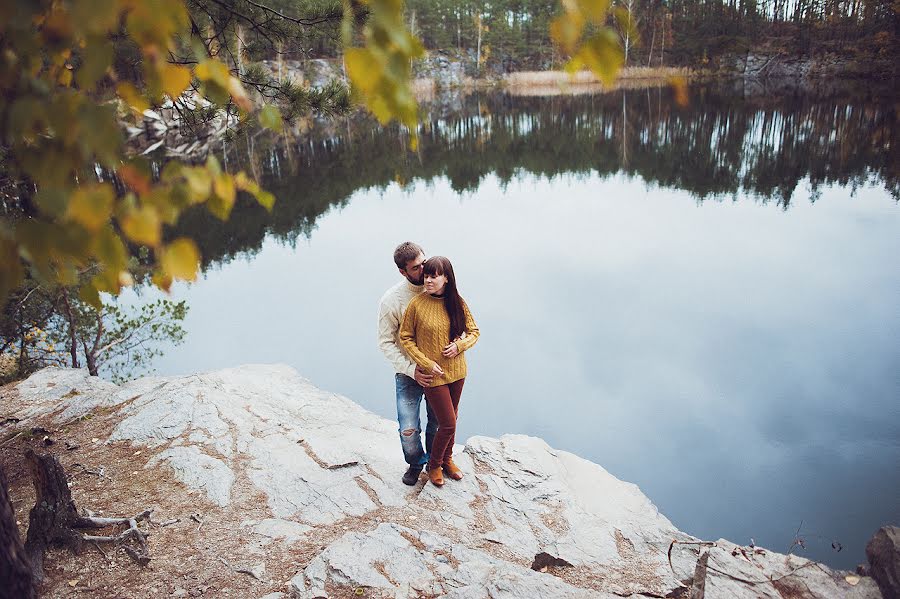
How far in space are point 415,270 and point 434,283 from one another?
221 millimetres

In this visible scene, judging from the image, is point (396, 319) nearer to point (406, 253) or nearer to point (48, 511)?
point (406, 253)

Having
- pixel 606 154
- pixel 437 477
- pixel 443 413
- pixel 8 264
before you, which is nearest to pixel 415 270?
pixel 443 413

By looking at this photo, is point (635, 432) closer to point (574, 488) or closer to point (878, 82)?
point (574, 488)

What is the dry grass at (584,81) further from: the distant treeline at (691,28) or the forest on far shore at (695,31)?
the distant treeline at (691,28)

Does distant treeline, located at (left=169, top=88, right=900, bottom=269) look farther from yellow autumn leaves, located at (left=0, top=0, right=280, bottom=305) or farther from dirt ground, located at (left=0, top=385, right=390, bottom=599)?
yellow autumn leaves, located at (left=0, top=0, right=280, bottom=305)

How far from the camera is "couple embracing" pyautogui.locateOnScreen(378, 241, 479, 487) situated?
393 centimetres

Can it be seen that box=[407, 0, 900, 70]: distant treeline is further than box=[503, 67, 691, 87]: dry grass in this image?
No

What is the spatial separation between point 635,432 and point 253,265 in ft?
33.1

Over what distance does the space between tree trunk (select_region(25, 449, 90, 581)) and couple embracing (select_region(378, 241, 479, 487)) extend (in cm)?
212

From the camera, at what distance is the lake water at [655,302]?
637 centimetres

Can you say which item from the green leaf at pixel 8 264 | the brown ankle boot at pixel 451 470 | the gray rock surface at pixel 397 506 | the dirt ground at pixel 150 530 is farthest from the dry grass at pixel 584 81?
the green leaf at pixel 8 264

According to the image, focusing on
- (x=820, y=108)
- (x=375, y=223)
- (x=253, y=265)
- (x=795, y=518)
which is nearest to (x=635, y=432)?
(x=795, y=518)

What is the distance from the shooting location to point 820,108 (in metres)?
27.8

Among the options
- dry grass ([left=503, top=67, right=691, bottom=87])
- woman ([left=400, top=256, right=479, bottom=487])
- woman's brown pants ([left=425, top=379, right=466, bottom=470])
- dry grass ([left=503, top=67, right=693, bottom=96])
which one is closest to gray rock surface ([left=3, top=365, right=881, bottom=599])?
woman's brown pants ([left=425, top=379, right=466, bottom=470])
